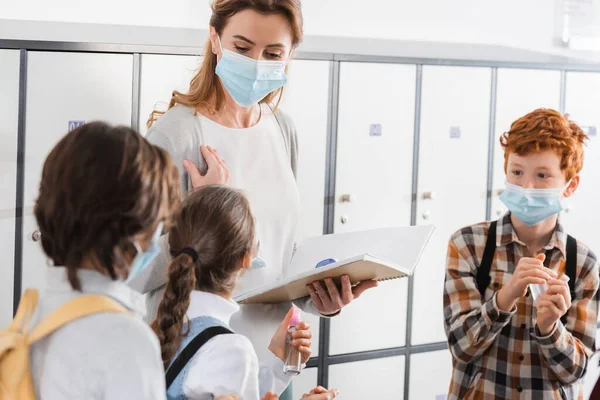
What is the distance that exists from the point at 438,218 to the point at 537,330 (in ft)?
5.33

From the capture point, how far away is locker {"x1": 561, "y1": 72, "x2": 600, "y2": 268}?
3.75 m

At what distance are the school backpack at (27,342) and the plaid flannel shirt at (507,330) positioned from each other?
108 cm

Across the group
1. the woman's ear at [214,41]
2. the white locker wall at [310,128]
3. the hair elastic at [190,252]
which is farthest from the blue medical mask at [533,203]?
the white locker wall at [310,128]

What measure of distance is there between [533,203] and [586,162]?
6.49 ft

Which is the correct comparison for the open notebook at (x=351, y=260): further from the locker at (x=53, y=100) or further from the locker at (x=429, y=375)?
the locker at (x=429, y=375)

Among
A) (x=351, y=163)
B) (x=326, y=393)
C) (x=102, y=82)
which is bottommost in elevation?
(x=326, y=393)

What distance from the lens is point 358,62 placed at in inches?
125

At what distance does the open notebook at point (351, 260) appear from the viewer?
151 cm

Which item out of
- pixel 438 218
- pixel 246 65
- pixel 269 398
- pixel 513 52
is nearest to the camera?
pixel 269 398

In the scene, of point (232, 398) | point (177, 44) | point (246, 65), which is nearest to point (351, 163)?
point (177, 44)

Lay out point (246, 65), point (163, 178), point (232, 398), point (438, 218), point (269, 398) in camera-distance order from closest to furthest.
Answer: point (163, 178), point (232, 398), point (269, 398), point (246, 65), point (438, 218)

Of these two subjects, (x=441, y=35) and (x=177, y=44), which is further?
(x=441, y=35)

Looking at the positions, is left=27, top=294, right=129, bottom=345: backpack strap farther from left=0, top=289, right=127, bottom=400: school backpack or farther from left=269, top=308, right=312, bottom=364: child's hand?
left=269, top=308, right=312, bottom=364: child's hand

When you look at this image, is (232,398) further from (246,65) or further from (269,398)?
(246,65)
